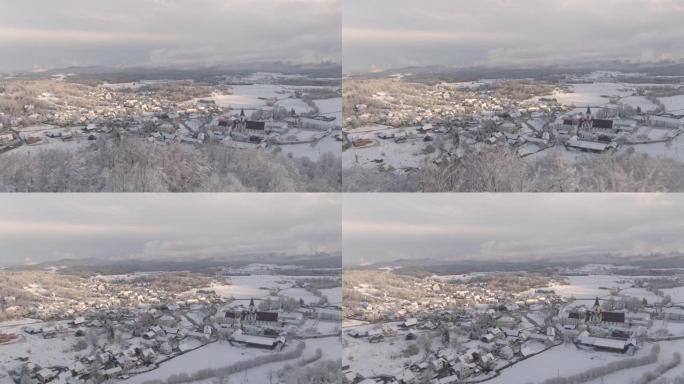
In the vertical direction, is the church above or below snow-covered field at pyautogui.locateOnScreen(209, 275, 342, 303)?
below

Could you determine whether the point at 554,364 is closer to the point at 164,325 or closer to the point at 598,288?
the point at 598,288

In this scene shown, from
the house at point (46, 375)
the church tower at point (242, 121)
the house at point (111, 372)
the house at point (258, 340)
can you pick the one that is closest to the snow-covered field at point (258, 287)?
the house at point (258, 340)

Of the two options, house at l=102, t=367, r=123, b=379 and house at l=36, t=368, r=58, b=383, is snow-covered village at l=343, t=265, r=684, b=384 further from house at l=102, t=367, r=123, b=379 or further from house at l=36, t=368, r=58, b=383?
house at l=36, t=368, r=58, b=383

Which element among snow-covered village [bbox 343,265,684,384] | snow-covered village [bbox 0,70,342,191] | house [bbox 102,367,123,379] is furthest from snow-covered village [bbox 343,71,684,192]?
house [bbox 102,367,123,379]

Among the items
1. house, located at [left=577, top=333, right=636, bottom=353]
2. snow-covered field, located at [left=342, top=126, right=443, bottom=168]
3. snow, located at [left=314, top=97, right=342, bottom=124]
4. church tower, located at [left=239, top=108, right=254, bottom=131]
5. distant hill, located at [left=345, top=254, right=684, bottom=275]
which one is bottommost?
house, located at [left=577, top=333, right=636, bottom=353]

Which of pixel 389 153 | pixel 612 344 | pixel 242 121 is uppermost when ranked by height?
pixel 242 121

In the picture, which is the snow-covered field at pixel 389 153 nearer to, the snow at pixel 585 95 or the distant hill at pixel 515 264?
the distant hill at pixel 515 264

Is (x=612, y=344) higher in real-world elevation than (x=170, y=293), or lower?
lower

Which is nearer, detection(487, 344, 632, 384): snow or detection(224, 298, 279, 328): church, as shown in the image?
detection(487, 344, 632, 384): snow

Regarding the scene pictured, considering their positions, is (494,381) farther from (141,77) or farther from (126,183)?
(141,77)

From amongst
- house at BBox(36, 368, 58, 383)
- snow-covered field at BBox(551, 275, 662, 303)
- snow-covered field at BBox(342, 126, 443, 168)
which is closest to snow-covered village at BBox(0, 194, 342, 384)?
house at BBox(36, 368, 58, 383)

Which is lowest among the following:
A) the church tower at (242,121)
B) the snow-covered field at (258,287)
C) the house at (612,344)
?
the house at (612,344)

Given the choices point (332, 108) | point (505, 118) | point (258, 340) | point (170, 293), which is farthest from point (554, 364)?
point (170, 293)
